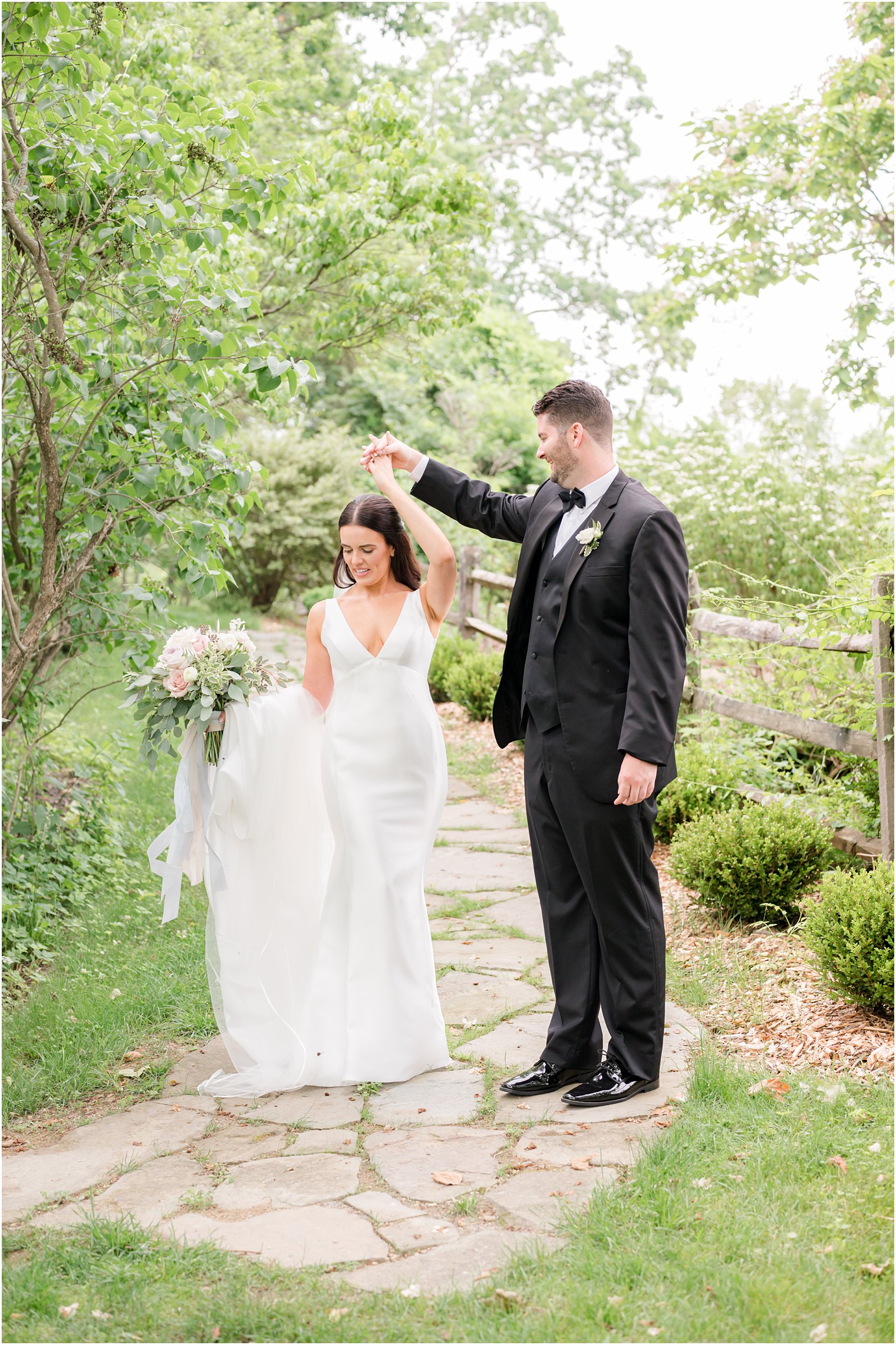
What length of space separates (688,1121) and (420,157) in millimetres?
6855

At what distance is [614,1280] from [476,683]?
298 inches

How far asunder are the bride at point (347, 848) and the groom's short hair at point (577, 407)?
2.00ft

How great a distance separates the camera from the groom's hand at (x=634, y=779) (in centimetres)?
347

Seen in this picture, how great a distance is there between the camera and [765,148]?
8.70 meters

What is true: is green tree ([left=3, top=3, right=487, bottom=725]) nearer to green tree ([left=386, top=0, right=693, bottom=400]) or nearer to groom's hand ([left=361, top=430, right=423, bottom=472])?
groom's hand ([left=361, top=430, right=423, bottom=472])

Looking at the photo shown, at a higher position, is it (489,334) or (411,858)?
(489,334)

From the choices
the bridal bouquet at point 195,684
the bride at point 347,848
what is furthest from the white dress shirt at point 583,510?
the bridal bouquet at point 195,684

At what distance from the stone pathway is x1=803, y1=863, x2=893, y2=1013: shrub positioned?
1.87 ft

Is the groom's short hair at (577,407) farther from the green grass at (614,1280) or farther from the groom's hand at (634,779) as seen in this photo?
the green grass at (614,1280)

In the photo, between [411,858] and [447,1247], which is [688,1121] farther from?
[411,858]

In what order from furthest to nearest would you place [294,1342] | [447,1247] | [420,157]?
[420,157]
[447,1247]
[294,1342]

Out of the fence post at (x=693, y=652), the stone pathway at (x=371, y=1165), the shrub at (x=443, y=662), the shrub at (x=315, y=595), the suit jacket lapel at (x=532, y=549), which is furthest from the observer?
the shrub at (x=315, y=595)

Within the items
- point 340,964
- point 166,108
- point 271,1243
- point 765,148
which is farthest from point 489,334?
point 271,1243

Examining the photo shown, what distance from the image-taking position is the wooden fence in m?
4.94
